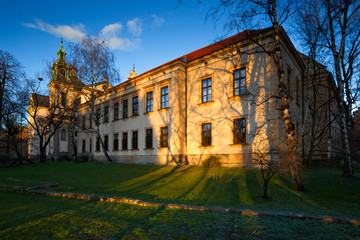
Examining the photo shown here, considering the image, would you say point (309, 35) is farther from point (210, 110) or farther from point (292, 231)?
point (292, 231)

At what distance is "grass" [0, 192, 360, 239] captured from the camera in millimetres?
4625

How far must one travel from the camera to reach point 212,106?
19.8 meters

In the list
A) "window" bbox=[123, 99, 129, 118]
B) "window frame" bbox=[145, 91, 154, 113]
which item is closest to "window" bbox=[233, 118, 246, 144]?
"window frame" bbox=[145, 91, 154, 113]

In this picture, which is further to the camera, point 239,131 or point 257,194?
point 239,131

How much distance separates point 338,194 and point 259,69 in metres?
10.4

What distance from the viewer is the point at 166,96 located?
23.0 m

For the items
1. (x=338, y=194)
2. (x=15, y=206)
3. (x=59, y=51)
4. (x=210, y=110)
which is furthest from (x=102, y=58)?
(x=59, y=51)

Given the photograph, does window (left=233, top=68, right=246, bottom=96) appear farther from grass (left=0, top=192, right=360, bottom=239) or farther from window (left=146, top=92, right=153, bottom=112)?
grass (left=0, top=192, right=360, bottom=239)

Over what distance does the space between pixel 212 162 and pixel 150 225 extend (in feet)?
43.6

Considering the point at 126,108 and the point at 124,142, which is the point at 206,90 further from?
the point at 124,142

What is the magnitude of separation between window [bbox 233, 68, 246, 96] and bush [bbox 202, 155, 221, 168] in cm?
535

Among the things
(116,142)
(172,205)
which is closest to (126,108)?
(116,142)

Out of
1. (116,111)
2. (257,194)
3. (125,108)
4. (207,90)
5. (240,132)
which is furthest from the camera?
(116,111)

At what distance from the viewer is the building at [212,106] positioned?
16859mm
